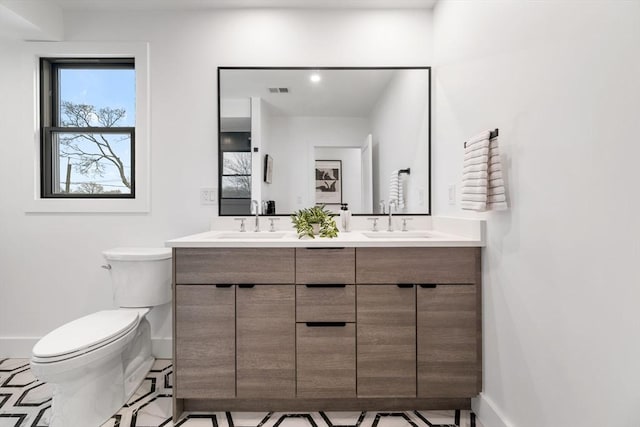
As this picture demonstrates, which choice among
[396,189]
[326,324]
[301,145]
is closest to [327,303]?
[326,324]

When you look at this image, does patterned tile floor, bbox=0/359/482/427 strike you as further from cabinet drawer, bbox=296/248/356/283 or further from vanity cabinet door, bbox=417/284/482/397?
cabinet drawer, bbox=296/248/356/283

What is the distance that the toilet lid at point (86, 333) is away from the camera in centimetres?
146

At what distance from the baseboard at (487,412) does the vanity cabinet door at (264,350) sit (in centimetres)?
96

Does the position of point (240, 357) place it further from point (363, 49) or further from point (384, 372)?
point (363, 49)

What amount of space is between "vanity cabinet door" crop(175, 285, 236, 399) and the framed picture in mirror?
0.98 metres

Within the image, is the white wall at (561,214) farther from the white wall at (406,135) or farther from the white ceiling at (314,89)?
the white ceiling at (314,89)

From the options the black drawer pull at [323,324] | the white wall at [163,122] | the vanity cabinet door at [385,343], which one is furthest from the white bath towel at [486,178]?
the white wall at [163,122]

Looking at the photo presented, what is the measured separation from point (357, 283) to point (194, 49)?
6.42 feet

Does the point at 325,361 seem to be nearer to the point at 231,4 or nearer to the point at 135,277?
the point at 135,277

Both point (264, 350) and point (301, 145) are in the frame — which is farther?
point (301, 145)

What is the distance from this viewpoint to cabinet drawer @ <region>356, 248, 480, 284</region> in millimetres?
1671

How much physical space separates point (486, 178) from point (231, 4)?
79.4 inches

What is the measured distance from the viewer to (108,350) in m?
1.60

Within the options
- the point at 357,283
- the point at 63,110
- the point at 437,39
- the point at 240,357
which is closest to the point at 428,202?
the point at 357,283
